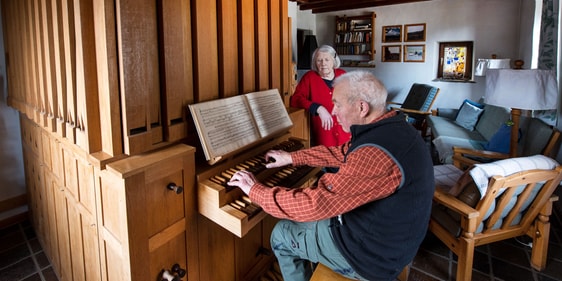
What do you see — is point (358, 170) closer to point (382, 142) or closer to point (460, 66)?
point (382, 142)

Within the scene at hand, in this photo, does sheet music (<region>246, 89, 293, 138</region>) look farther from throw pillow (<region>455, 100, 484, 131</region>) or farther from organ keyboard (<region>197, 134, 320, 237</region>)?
throw pillow (<region>455, 100, 484, 131</region>)

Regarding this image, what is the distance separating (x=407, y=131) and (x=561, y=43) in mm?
3119

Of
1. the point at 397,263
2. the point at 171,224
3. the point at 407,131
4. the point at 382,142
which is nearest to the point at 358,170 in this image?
the point at 382,142

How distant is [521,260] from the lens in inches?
103

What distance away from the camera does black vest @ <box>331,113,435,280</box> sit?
1316 millimetres

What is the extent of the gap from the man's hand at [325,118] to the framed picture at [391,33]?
585 centimetres

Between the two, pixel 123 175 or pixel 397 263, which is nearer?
pixel 123 175

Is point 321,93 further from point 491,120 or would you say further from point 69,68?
point 491,120

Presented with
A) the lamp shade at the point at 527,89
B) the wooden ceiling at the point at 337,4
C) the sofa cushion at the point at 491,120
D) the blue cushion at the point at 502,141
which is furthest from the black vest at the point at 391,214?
the wooden ceiling at the point at 337,4

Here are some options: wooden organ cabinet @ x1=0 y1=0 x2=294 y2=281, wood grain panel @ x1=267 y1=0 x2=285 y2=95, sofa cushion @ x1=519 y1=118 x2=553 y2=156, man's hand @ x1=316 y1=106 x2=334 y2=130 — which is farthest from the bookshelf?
wooden organ cabinet @ x1=0 y1=0 x2=294 y2=281

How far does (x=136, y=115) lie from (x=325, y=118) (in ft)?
4.72

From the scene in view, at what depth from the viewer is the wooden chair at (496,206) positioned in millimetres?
2055

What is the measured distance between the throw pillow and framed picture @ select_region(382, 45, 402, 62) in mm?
2245

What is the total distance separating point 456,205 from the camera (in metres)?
2.17
